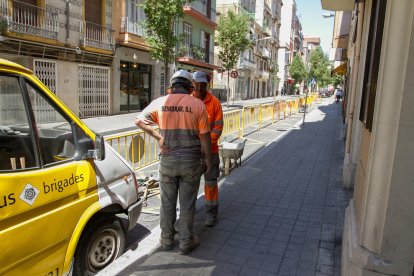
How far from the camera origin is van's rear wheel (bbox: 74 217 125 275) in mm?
3148

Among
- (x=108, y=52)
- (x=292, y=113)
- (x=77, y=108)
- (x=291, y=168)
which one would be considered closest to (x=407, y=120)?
(x=291, y=168)

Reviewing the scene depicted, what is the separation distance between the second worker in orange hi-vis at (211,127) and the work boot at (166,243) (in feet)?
2.74

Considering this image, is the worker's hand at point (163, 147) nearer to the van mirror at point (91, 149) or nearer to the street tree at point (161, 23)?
the van mirror at point (91, 149)

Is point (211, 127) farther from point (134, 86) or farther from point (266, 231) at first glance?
point (134, 86)

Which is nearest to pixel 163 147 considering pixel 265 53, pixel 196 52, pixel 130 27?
pixel 130 27

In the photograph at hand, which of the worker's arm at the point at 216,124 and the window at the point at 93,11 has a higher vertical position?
the window at the point at 93,11

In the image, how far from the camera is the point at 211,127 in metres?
4.73

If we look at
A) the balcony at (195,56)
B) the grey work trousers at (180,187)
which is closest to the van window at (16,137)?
the grey work trousers at (180,187)

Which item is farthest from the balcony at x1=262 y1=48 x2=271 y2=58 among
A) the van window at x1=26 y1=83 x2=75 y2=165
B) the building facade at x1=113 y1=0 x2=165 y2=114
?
the van window at x1=26 y1=83 x2=75 y2=165

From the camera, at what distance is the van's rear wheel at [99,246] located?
315 centimetres

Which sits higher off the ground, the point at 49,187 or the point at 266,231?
the point at 49,187

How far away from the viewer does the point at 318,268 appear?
371 cm

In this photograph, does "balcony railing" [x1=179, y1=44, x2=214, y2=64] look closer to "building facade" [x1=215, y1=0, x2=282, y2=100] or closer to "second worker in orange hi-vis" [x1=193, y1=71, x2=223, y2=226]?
"building facade" [x1=215, y1=0, x2=282, y2=100]

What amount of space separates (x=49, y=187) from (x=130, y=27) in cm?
1875
